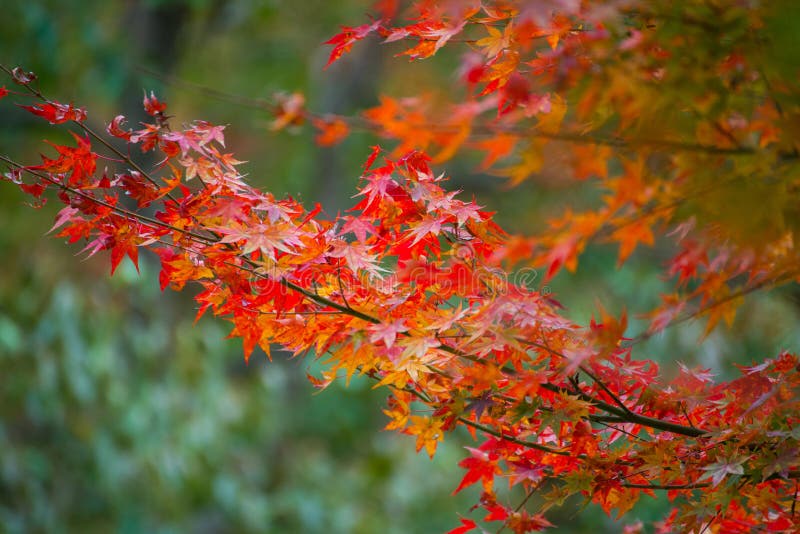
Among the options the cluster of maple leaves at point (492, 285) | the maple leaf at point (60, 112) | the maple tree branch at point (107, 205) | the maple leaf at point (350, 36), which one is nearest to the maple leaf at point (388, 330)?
the cluster of maple leaves at point (492, 285)

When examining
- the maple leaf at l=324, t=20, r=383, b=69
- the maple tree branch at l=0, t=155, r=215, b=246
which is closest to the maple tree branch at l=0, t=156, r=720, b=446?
the maple tree branch at l=0, t=155, r=215, b=246

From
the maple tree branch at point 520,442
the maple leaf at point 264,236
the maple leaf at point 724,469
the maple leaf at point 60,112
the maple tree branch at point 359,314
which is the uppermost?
the maple leaf at point 60,112

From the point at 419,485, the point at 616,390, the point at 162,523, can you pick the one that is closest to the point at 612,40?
the point at 616,390

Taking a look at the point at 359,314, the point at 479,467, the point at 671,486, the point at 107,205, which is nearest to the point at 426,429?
the point at 479,467

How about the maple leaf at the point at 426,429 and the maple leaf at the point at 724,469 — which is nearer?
the maple leaf at the point at 724,469

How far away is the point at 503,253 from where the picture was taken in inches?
27.4

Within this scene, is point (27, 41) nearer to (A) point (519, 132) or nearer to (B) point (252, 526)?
(B) point (252, 526)

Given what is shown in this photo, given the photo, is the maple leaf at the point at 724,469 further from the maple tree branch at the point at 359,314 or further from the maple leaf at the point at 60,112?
the maple leaf at the point at 60,112

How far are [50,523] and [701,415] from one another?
315 cm

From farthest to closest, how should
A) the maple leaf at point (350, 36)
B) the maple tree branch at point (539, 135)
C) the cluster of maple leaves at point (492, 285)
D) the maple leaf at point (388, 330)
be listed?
1. the maple leaf at point (350, 36)
2. the maple leaf at point (388, 330)
3. the cluster of maple leaves at point (492, 285)
4. the maple tree branch at point (539, 135)

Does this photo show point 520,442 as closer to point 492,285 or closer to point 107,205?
point 492,285

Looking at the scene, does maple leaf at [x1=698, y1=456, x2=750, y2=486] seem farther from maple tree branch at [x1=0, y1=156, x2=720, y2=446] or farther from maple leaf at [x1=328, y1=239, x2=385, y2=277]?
maple leaf at [x1=328, y1=239, x2=385, y2=277]

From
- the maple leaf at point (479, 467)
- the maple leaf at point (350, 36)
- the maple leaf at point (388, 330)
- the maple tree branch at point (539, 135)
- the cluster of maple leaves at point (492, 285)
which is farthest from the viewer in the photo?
the maple leaf at point (479, 467)

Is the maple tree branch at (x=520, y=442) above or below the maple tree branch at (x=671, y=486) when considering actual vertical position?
above
